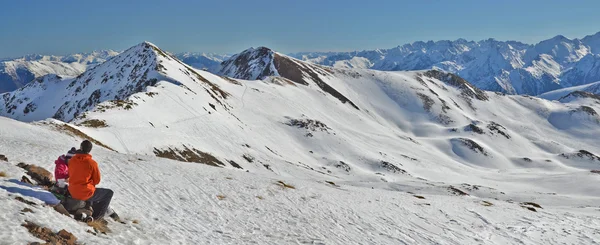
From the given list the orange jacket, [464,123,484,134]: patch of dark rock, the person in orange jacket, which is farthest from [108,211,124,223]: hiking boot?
[464,123,484,134]: patch of dark rock

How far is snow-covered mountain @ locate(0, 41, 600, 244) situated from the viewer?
69.2 ft

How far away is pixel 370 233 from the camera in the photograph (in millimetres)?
21875

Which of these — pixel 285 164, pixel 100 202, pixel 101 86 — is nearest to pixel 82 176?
pixel 100 202

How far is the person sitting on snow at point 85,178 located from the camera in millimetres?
13805

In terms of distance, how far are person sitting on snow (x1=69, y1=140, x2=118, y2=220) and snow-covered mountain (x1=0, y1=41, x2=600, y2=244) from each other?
1080mm

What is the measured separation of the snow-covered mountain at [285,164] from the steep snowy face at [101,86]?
87 cm

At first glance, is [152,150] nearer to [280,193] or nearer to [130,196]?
[280,193]

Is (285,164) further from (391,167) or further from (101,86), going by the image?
(101,86)

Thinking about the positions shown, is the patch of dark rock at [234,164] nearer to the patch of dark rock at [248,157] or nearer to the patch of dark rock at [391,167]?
the patch of dark rock at [248,157]

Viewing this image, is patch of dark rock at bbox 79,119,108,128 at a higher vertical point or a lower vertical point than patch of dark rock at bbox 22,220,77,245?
lower

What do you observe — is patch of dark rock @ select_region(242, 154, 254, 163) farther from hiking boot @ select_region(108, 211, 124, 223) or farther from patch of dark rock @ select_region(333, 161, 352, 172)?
hiking boot @ select_region(108, 211, 124, 223)

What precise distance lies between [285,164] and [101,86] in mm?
101722

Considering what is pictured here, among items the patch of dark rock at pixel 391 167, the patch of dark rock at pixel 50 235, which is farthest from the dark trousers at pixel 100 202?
the patch of dark rock at pixel 391 167

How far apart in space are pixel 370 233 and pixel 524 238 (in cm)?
1121
